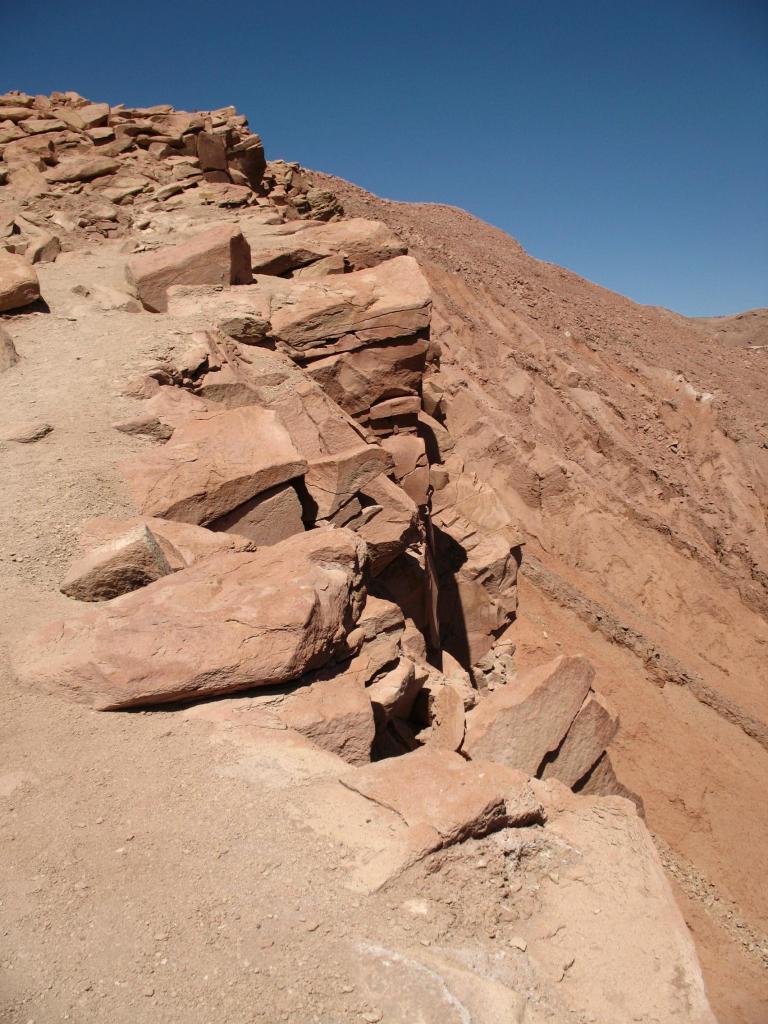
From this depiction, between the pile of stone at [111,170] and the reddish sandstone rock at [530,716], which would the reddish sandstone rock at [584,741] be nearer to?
the reddish sandstone rock at [530,716]

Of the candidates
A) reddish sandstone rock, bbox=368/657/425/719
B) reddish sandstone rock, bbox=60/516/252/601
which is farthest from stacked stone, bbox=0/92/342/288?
reddish sandstone rock, bbox=368/657/425/719

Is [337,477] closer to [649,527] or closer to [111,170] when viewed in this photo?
[649,527]

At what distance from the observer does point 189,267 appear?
8164 mm

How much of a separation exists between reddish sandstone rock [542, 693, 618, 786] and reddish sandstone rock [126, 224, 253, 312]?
6216 millimetres

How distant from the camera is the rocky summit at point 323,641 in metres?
2.50

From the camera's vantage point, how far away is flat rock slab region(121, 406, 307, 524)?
5.04 metres

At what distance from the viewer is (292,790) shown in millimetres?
3105

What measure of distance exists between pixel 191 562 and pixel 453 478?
6.54 meters

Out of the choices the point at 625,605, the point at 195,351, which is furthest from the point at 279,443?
the point at 625,605

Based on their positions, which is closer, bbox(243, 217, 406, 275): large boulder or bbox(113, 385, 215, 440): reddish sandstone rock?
bbox(113, 385, 215, 440): reddish sandstone rock

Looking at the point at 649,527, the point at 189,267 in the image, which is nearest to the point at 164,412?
the point at 189,267

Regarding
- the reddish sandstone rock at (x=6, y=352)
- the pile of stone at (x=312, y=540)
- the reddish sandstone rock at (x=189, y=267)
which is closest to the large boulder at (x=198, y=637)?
the pile of stone at (x=312, y=540)

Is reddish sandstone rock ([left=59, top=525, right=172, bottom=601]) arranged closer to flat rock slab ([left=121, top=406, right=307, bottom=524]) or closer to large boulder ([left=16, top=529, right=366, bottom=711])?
large boulder ([left=16, top=529, right=366, bottom=711])

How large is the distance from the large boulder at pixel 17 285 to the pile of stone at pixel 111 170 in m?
2.03
